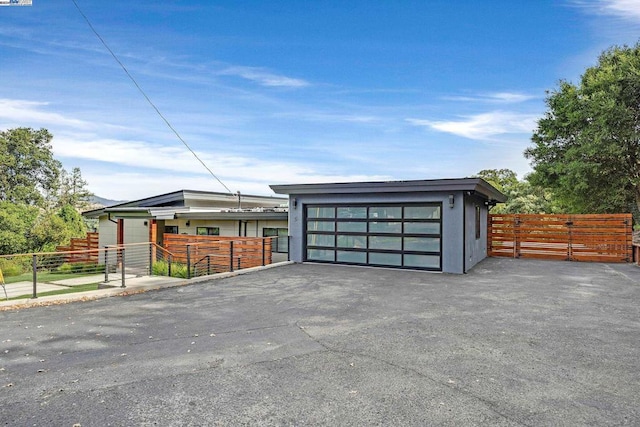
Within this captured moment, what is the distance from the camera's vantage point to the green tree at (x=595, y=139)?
56.4 ft

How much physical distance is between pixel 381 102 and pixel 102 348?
55.1 feet

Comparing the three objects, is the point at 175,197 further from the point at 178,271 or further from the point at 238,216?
the point at 178,271

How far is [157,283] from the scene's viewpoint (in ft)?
28.5

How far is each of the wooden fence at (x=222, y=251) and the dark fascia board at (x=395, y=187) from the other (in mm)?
1925

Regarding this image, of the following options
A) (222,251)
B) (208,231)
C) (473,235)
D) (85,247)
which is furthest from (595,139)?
(85,247)

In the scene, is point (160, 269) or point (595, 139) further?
point (595, 139)

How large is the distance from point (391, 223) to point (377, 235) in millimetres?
548

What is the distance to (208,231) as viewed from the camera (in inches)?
632

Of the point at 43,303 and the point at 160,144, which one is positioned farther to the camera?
the point at 160,144

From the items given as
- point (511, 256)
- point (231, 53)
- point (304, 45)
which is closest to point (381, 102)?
point (304, 45)

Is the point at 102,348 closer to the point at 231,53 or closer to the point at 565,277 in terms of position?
the point at 565,277

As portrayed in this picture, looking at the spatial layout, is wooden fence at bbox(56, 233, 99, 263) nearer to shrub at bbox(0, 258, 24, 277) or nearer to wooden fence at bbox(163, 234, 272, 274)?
shrub at bbox(0, 258, 24, 277)

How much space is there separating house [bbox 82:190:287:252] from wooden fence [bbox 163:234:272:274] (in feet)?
3.28

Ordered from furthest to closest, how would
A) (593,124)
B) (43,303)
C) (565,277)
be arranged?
(593,124) → (565,277) → (43,303)
